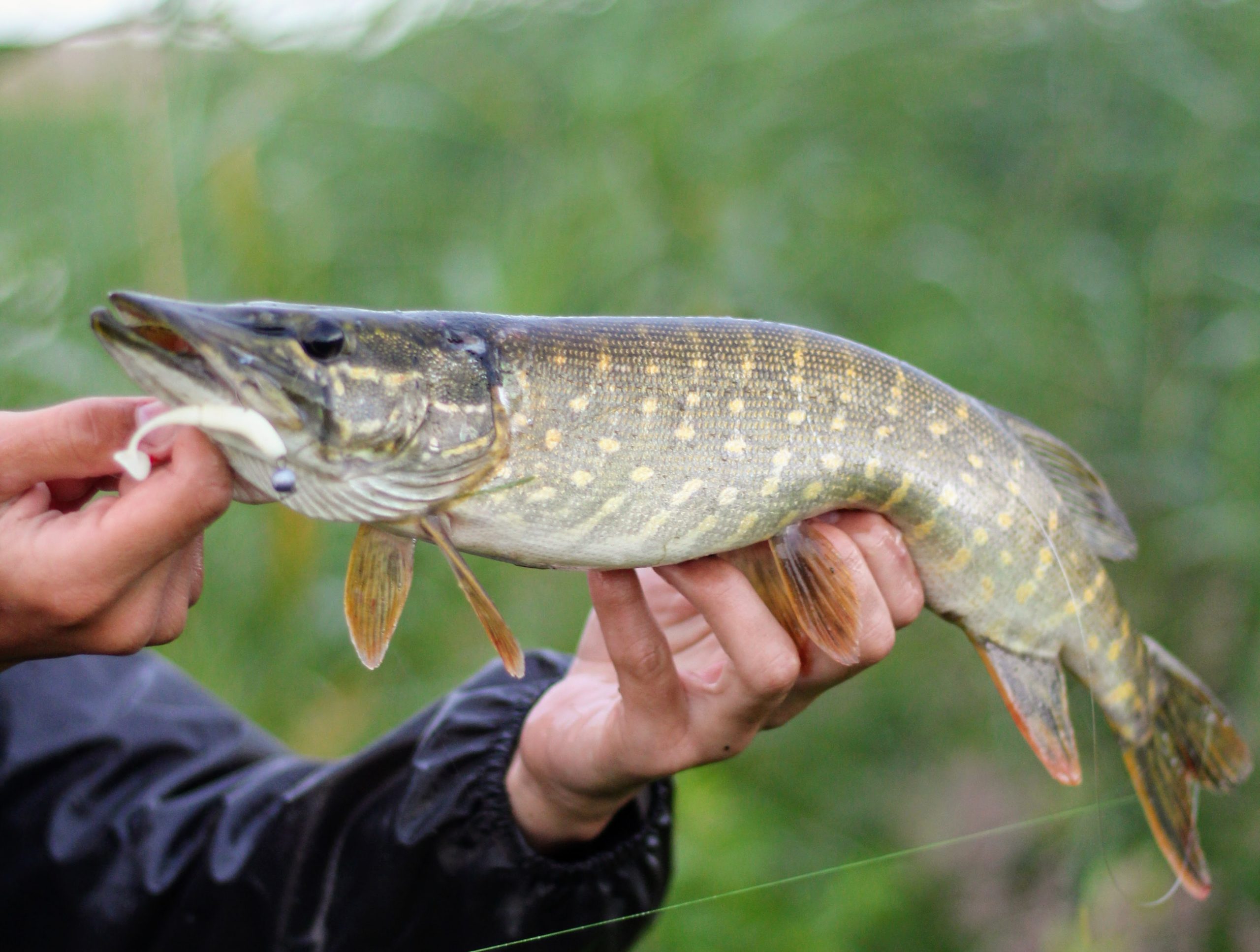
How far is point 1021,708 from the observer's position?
110 centimetres

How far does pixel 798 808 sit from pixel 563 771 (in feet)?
3.32

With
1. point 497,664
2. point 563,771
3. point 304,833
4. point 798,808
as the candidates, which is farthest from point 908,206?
point 304,833

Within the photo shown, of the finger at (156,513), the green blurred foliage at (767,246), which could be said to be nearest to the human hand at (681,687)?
the finger at (156,513)

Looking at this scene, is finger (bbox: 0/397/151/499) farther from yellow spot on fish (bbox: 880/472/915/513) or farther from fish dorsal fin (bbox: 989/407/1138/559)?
→ fish dorsal fin (bbox: 989/407/1138/559)

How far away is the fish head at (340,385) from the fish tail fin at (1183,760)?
83 centimetres

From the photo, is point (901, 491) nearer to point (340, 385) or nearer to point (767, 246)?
point (340, 385)

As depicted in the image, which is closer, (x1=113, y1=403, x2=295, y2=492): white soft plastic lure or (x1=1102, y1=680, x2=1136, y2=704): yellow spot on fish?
(x1=113, y1=403, x2=295, y2=492): white soft plastic lure

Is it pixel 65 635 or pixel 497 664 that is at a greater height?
pixel 65 635

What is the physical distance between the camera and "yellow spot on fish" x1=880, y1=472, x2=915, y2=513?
38.9 inches

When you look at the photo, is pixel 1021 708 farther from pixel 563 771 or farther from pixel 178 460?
pixel 178 460

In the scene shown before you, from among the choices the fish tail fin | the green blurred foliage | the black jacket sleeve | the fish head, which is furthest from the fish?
the green blurred foliage

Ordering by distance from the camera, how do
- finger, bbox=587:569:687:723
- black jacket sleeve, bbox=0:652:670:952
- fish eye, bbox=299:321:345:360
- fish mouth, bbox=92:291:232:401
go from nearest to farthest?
fish mouth, bbox=92:291:232:401
fish eye, bbox=299:321:345:360
finger, bbox=587:569:687:723
black jacket sleeve, bbox=0:652:670:952

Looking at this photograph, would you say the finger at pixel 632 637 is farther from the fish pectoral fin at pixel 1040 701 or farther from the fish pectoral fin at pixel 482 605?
the fish pectoral fin at pixel 1040 701

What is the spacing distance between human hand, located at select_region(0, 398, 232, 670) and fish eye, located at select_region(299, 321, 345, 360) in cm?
11
